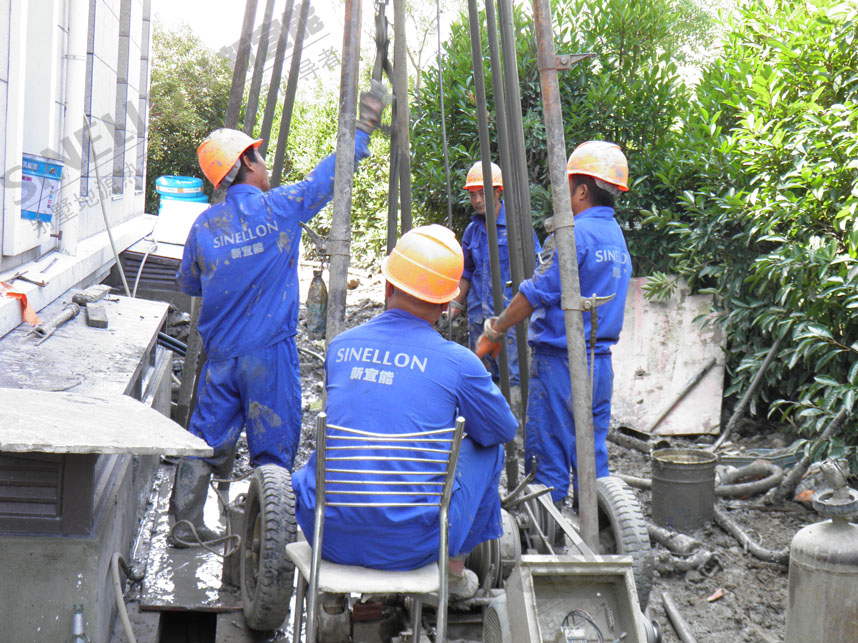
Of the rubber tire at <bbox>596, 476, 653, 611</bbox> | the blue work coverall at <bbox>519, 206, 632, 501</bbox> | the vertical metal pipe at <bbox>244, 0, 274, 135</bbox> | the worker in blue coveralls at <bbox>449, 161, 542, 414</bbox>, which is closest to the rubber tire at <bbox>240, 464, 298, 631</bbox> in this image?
the rubber tire at <bbox>596, 476, 653, 611</bbox>

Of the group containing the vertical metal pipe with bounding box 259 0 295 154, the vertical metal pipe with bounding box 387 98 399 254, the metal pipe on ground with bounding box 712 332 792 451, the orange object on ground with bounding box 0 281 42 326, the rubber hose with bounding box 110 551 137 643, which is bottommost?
the rubber hose with bounding box 110 551 137 643

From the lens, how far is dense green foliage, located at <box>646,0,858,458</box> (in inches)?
215

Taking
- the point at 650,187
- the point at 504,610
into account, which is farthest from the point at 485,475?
the point at 650,187

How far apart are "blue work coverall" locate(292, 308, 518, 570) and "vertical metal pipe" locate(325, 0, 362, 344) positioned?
58cm

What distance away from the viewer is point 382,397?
2.74m

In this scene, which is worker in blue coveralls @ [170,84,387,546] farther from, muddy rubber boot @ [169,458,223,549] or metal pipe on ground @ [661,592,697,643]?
metal pipe on ground @ [661,592,697,643]

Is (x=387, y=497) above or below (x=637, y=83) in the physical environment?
below

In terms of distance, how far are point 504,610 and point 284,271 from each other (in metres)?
2.02

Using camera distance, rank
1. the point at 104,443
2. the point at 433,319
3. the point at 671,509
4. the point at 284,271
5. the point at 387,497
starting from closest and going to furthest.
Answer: the point at 104,443 → the point at 387,497 → the point at 433,319 → the point at 284,271 → the point at 671,509

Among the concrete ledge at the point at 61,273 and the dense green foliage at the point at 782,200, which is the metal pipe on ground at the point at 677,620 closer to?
the dense green foliage at the point at 782,200

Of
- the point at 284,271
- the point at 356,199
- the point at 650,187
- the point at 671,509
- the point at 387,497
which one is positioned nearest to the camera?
the point at 387,497

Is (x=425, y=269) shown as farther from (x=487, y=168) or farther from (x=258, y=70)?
(x=258, y=70)

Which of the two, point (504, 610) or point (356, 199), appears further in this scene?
point (356, 199)

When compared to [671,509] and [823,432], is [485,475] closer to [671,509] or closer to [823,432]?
[671,509]
